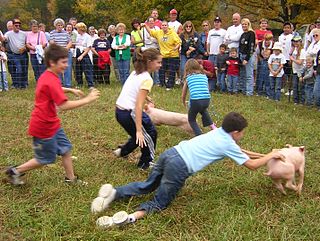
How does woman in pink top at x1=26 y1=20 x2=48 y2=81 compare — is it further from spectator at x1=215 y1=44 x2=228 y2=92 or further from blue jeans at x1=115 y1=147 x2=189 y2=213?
blue jeans at x1=115 y1=147 x2=189 y2=213

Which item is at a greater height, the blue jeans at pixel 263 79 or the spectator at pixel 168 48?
the spectator at pixel 168 48

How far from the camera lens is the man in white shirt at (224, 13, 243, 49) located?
32.0ft

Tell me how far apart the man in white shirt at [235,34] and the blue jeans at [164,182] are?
6765 millimetres

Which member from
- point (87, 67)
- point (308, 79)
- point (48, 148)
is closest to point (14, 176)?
point (48, 148)

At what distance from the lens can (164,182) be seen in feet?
11.7

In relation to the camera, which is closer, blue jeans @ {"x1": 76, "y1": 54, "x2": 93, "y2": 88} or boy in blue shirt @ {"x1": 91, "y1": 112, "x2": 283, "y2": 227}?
boy in blue shirt @ {"x1": 91, "y1": 112, "x2": 283, "y2": 227}

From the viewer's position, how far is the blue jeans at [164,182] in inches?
139

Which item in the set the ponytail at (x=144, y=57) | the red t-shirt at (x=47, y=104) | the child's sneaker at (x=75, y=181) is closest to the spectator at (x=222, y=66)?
the ponytail at (x=144, y=57)

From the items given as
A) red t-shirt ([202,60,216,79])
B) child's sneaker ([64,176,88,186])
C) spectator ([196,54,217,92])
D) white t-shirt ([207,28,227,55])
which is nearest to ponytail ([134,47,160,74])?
child's sneaker ([64,176,88,186])

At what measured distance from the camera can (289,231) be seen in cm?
340

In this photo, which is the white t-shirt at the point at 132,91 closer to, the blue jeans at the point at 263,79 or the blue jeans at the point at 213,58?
the blue jeans at the point at 263,79

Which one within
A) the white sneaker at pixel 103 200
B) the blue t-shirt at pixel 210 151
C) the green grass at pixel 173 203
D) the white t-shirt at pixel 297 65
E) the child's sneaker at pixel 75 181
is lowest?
the green grass at pixel 173 203

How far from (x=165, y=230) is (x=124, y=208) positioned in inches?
20.2

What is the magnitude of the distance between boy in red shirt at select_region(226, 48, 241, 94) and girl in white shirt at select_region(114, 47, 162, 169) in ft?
18.7
